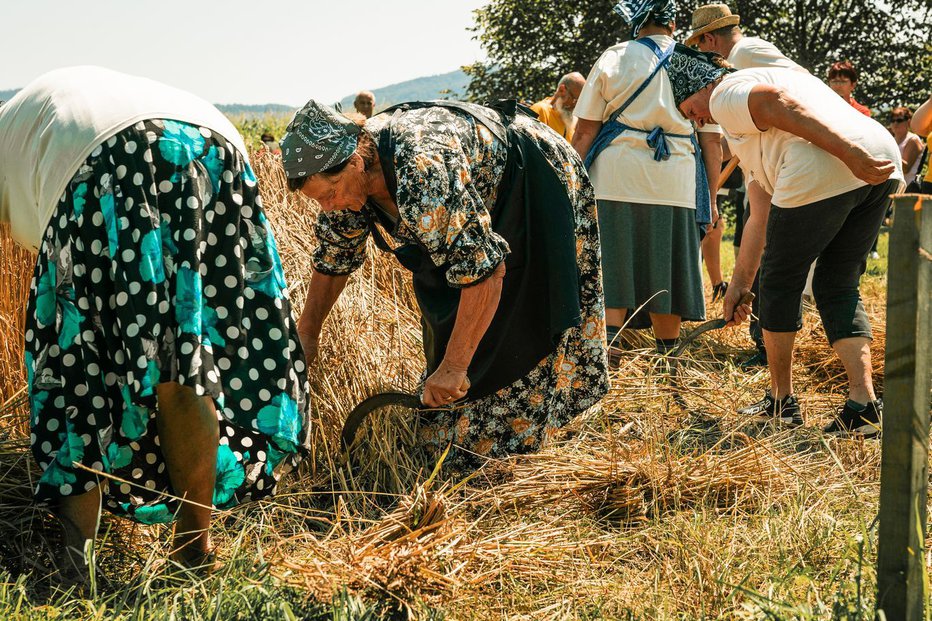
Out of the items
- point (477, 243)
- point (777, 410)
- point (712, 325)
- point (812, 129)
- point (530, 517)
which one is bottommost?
point (777, 410)

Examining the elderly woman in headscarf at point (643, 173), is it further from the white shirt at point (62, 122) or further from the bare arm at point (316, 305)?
the white shirt at point (62, 122)

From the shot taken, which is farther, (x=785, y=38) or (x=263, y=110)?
(x=263, y=110)

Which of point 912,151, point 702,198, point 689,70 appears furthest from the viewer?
point 912,151

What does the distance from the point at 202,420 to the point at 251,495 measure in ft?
1.12

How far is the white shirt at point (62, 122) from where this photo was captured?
1.94m

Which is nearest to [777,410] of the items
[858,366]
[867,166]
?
[858,366]

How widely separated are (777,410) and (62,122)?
288cm

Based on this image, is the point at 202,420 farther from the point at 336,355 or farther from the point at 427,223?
the point at 336,355

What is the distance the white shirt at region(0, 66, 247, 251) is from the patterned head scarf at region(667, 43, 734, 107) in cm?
228

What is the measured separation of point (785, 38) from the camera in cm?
1421

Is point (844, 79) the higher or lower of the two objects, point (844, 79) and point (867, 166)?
the higher

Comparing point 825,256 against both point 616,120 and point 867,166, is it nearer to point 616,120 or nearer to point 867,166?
point 867,166

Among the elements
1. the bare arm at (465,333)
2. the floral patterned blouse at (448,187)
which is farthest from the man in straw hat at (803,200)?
the bare arm at (465,333)

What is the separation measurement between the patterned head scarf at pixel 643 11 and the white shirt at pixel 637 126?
105mm
